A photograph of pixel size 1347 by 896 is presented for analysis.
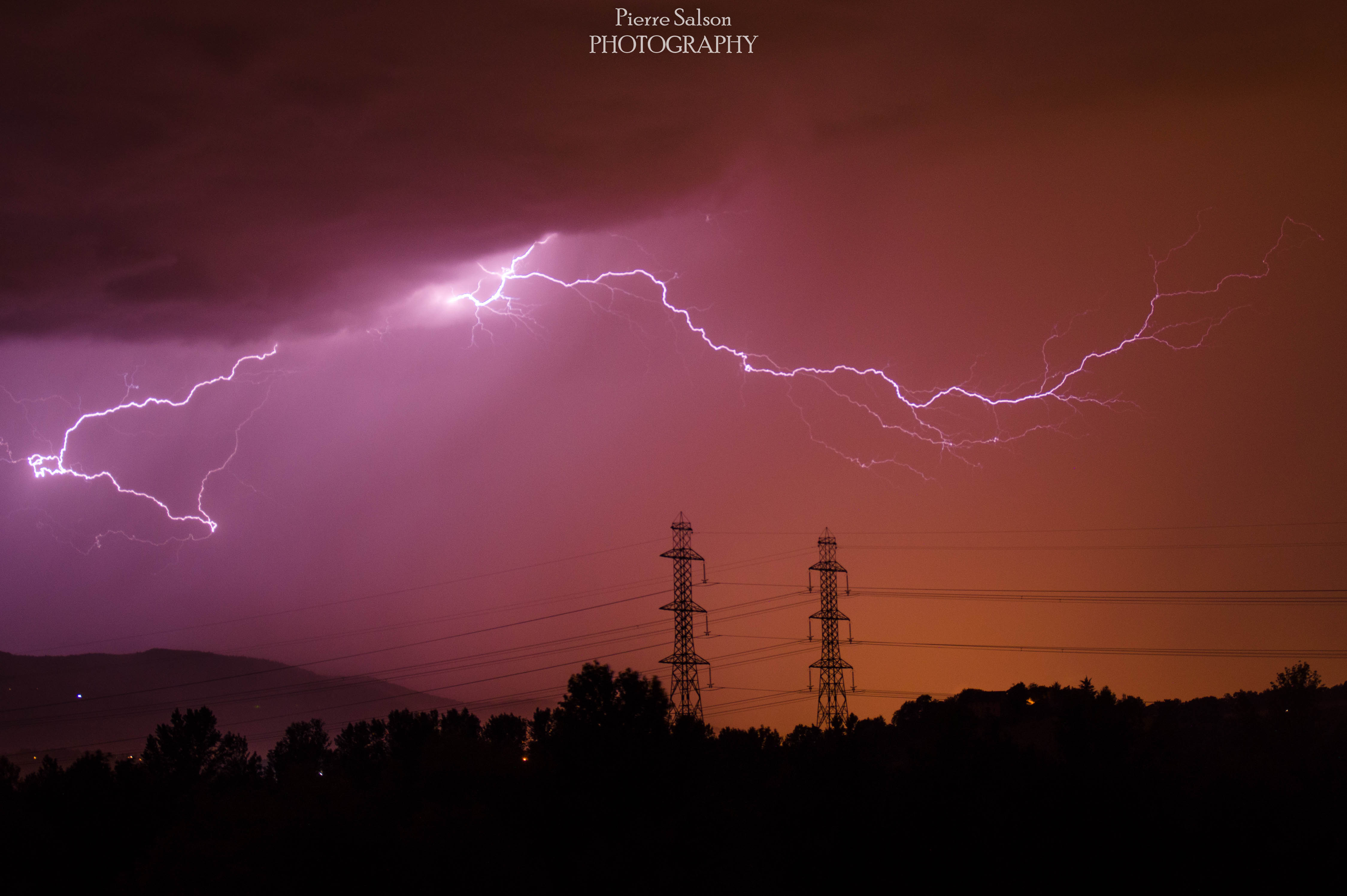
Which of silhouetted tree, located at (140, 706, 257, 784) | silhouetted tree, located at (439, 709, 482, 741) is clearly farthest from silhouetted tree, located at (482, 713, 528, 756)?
silhouetted tree, located at (140, 706, 257, 784)

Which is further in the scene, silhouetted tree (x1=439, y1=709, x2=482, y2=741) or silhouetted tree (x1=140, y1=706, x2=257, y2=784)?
silhouetted tree (x1=439, y1=709, x2=482, y2=741)

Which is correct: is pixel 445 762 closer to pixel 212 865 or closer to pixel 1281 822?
pixel 212 865

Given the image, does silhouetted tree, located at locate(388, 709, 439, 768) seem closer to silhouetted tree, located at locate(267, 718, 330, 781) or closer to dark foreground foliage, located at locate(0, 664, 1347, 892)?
silhouetted tree, located at locate(267, 718, 330, 781)

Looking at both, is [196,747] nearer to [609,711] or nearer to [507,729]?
[507,729]

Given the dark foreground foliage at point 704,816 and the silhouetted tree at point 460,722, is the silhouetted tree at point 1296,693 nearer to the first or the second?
the dark foreground foliage at point 704,816

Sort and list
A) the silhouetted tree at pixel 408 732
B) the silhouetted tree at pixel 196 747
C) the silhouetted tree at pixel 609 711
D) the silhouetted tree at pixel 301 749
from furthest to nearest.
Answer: the silhouetted tree at pixel 301 749, the silhouetted tree at pixel 408 732, the silhouetted tree at pixel 196 747, the silhouetted tree at pixel 609 711

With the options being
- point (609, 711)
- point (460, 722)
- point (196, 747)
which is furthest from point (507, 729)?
point (609, 711)

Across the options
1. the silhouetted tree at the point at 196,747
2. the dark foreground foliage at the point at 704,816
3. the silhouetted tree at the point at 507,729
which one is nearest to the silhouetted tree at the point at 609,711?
the dark foreground foliage at the point at 704,816
